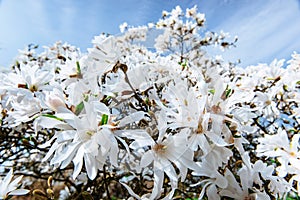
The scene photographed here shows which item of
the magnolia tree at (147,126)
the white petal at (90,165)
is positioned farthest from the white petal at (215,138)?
the white petal at (90,165)

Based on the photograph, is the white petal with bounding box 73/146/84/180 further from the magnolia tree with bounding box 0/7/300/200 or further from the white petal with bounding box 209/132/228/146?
the white petal with bounding box 209/132/228/146

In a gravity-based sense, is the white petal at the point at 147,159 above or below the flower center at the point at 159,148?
below

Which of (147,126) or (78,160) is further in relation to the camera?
(147,126)

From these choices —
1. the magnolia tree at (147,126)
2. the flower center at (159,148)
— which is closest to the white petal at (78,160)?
the magnolia tree at (147,126)

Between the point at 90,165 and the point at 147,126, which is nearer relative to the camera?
the point at 90,165

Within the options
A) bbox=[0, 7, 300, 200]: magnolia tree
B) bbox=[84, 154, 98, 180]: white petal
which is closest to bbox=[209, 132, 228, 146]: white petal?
bbox=[0, 7, 300, 200]: magnolia tree

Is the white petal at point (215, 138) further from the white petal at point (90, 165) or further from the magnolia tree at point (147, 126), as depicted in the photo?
the white petal at point (90, 165)

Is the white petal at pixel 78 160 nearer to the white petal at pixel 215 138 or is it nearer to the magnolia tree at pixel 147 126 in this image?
the magnolia tree at pixel 147 126

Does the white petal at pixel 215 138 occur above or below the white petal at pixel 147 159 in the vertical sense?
above

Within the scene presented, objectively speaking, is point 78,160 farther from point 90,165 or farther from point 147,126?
point 147,126

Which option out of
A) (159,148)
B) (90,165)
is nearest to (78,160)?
(90,165)

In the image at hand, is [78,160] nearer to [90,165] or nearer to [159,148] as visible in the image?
[90,165]

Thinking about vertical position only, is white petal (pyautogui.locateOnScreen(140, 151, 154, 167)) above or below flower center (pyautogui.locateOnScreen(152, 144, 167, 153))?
below
